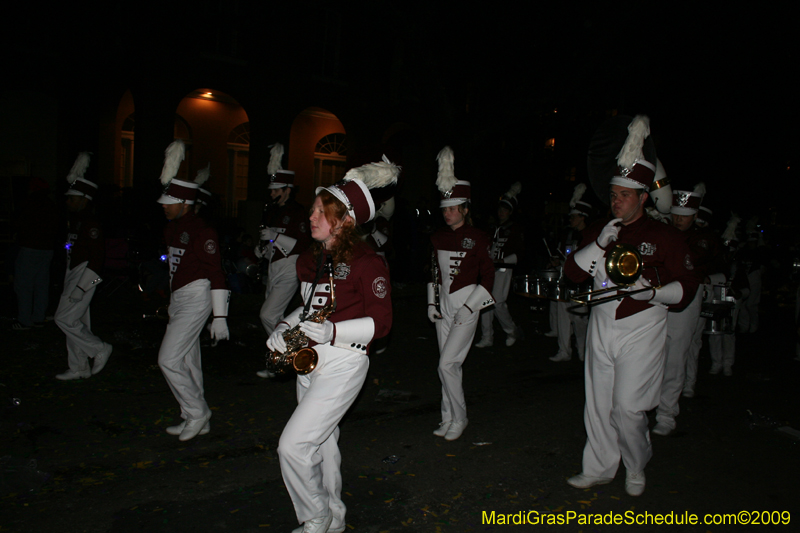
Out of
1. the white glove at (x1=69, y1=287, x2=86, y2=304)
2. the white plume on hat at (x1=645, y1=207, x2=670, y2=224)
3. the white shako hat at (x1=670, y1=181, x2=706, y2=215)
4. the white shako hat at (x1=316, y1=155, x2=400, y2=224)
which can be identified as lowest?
the white glove at (x1=69, y1=287, x2=86, y2=304)

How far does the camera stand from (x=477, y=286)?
17.4ft

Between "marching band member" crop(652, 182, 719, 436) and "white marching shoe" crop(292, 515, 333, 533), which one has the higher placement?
"marching band member" crop(652, 182, 719, 436)

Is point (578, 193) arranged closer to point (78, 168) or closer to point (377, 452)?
point (377, 452)

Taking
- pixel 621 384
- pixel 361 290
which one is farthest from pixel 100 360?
pixel 621 384

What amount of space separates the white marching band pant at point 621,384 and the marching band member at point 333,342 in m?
1.80

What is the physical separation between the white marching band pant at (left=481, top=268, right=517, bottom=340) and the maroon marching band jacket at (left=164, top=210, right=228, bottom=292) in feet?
15.9

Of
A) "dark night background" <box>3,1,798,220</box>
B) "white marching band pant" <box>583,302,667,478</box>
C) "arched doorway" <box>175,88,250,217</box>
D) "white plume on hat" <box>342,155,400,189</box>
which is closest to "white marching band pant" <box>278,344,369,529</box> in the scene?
"white plume on hat" <box>342,155,400,189</box>

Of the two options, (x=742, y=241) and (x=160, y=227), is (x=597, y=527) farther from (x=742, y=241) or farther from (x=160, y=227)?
(x=160, y=227)

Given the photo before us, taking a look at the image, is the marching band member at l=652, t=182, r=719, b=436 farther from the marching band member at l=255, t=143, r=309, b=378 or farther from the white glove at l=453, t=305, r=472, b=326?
the marching band member at l=255, t=143, r=309, b=378

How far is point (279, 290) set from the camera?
7.31 metres

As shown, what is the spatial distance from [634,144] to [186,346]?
13.0ft

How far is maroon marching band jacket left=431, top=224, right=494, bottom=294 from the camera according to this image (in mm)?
5441

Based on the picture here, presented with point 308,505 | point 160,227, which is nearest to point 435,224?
point 160,227

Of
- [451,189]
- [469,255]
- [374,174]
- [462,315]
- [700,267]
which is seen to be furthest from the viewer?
[700,267]
